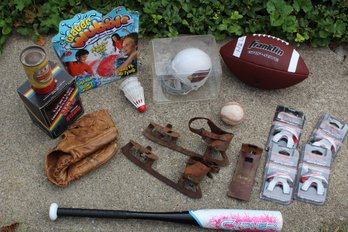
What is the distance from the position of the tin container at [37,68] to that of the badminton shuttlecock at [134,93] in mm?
521

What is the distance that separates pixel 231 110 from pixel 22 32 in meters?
1.47

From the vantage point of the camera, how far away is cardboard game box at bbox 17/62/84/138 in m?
2.36

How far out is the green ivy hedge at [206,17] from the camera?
2.97 metres

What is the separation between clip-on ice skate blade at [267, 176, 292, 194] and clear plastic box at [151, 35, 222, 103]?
2.14 ft

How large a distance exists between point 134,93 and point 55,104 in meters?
0.49

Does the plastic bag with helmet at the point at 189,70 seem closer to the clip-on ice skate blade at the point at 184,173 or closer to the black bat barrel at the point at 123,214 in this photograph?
the clip-on ice skate blade at the point at 184,173

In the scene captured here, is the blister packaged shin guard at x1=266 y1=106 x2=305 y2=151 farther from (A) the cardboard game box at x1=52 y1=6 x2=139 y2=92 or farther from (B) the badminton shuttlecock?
(A) the cardboard game box at x1=52 y1=6 x2=139 y2=92

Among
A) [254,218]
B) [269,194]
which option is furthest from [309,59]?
[254,218]

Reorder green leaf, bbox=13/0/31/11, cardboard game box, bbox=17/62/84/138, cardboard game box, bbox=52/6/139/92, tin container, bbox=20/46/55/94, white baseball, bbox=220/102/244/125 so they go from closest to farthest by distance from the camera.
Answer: tin container, bbox=20/46/55/94 → cardboard game box, bbox=17/62/84/138 → cardboard game box, bbox=52/6/139/92 → white baseball, bbox=220/102/244/125 → green leaf, bbox=13/0/31/11

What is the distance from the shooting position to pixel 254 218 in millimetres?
2264

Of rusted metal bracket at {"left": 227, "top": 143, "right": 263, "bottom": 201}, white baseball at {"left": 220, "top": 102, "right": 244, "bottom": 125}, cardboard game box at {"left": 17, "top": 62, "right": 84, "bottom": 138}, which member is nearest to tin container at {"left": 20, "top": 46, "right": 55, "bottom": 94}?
cardboard game box at {"left": 17, "top": 62, "right": 84, "bottom": 138}

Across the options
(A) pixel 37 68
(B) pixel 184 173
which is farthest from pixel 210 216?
(A) pixel 37 68

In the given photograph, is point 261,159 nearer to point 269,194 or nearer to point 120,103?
point 269,194

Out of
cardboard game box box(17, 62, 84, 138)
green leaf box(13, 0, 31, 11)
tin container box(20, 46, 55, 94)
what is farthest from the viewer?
green leaf box(13, 0, 31, 11)
